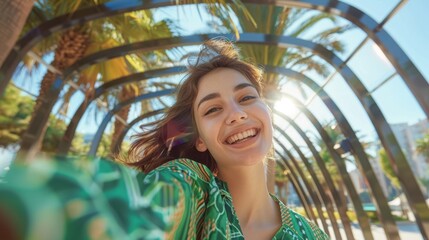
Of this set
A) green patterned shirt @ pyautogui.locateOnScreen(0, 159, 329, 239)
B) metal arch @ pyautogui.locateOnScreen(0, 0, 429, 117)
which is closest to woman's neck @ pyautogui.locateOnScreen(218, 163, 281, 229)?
green patterned shirt @ pyautogui.locateOnScreen(0, 159, 329, 239)

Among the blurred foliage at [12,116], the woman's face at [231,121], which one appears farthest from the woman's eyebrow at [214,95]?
the blurred foliage at [12,116]

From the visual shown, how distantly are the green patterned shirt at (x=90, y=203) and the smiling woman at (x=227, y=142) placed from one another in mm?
409

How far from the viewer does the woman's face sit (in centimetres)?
170

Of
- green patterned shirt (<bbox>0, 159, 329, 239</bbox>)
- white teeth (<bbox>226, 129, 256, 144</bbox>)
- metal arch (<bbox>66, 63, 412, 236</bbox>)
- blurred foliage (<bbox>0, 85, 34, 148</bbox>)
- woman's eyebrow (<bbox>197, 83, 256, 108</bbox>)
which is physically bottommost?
green patterned shirt (<bbox>0, 159, 329, 239</bbox>)

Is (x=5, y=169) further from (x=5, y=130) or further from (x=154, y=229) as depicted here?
(x=5, y=130)

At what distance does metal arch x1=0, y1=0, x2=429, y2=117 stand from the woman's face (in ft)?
10.1

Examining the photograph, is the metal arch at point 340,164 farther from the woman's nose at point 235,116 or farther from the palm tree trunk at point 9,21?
the woman's nose at point 235,116

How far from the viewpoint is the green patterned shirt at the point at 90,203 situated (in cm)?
51

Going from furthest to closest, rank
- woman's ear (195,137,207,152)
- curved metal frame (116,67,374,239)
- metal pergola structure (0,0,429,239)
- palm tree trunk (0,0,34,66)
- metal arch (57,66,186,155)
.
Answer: metal arch (57,66,186,155)
curved metal frame (116,67,374,239)
metal pergola structure (0,0,429,239)
palm tree trunk (0,0,34,66)
woman's ear (195,137,207,152)

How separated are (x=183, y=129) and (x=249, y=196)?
0.50m

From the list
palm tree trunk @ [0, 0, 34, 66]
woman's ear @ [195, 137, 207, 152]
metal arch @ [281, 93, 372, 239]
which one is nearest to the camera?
woman's ear @ [195, 137, 207, 152]

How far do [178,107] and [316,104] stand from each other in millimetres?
7131

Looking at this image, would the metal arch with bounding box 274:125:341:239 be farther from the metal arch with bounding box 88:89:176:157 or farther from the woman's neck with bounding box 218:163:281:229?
the woman's neck with bounding box 218:163:281:229

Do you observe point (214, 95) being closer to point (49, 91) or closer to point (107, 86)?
point (49, 91)
